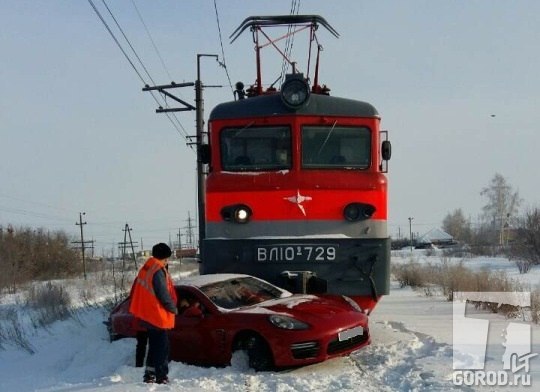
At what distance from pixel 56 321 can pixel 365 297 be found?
352 inches

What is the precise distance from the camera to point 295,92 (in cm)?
1076

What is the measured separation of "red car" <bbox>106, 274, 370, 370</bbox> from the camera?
8047 millimetres

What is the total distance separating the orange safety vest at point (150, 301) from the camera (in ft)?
24.9

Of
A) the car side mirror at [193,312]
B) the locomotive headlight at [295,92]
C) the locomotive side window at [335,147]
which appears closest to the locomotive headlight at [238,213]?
the locomotive side window at [335,147]

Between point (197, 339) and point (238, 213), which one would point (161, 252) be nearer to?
point (197, 339)

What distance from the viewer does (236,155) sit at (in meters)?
10.9

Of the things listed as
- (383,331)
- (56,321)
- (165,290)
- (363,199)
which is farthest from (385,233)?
Result: (56,321)

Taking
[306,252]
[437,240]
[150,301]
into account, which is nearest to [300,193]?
[306,252]

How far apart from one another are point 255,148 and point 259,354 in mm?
3949

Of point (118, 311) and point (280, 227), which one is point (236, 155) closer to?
point (280, 227)

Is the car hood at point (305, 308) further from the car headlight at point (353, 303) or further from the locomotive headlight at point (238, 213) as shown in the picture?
the locomotive headlight at point (238, 213)

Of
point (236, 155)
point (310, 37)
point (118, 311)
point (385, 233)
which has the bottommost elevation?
point (118, 311)

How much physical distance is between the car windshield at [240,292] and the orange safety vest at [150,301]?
4.15 ft

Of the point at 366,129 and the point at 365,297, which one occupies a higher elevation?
the point at 366,129
